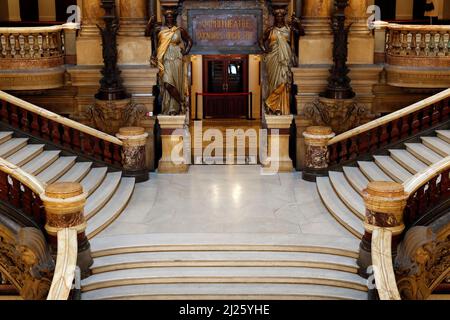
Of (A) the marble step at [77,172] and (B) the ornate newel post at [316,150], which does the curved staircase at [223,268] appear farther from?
(B) the ornate newel post at [316,150]

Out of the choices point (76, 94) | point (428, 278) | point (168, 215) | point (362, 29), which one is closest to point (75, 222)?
point (168, 215)

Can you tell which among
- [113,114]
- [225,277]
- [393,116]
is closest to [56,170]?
[113,114]

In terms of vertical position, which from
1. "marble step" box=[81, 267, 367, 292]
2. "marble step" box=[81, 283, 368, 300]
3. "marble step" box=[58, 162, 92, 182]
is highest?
"marble step" box=[58, 162, 92, 182]

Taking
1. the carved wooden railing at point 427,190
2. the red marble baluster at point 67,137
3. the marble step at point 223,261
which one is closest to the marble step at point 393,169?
the carved wooden railing at point 427,190

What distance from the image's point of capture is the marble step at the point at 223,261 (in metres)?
8.91

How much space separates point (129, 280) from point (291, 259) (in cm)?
197

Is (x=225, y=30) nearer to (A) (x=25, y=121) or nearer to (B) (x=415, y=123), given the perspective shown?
(B) (x=415, y=123)

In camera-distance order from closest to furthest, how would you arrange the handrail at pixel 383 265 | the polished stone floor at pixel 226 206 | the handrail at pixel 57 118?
1. the handrail at pixel 383 265
2. the polished stone floor at pixel 226 206
3. the handrail at pixel 57 118

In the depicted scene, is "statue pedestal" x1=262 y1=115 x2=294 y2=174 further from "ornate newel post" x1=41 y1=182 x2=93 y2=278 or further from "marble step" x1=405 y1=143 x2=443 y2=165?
"ornate newel post" x1=41 y1=182 x2=93 y2=278

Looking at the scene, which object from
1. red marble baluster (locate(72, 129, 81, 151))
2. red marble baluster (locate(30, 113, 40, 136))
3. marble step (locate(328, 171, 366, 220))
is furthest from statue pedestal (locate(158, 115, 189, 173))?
marble step (locate(328, 171, 366, 220))

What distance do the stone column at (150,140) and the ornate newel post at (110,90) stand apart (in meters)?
0.40

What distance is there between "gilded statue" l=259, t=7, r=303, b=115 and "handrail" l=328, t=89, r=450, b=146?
3.90 feet

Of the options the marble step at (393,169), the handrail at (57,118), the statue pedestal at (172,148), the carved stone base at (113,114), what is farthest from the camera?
the statue pedestal at (172,148)

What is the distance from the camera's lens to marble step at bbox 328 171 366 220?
10.0m
